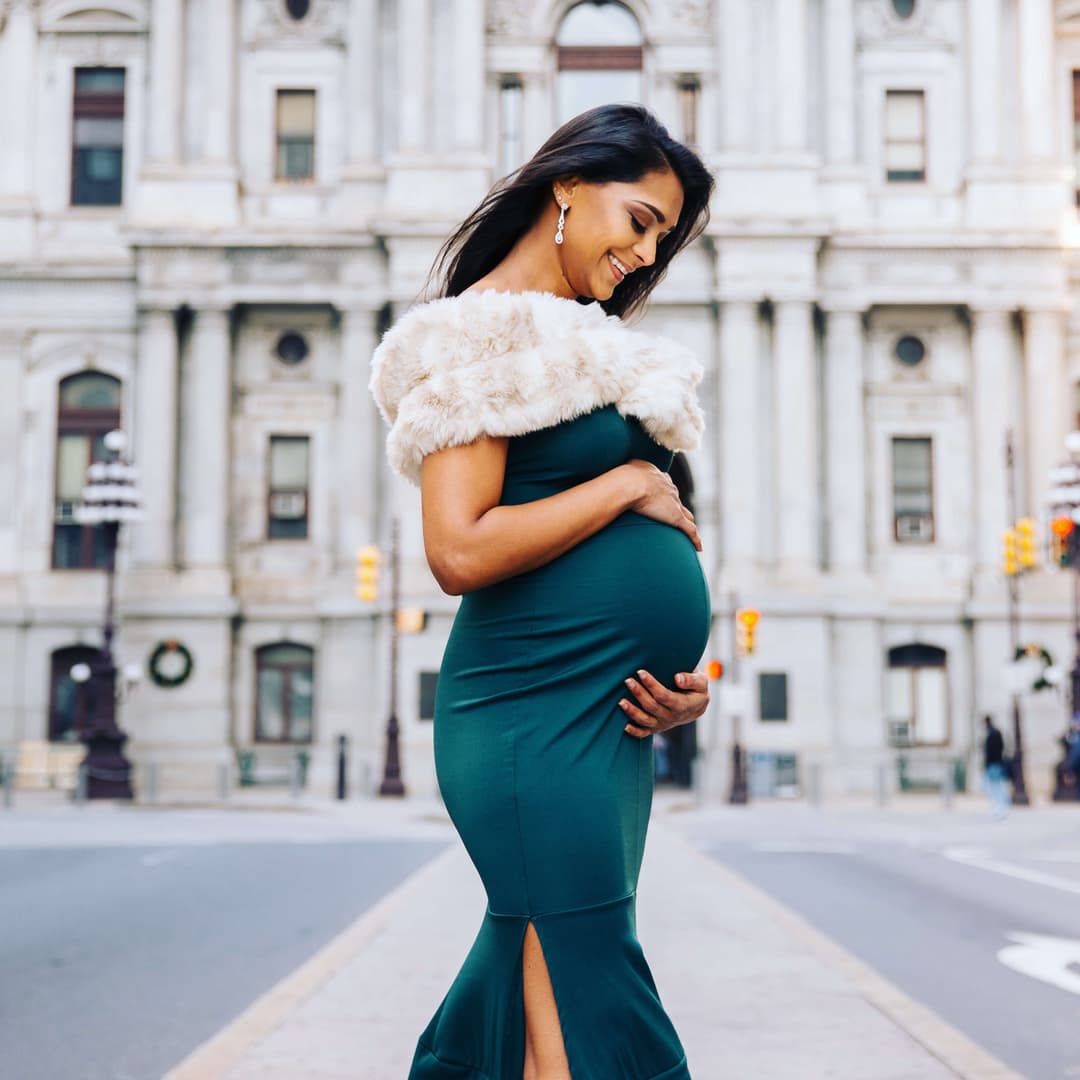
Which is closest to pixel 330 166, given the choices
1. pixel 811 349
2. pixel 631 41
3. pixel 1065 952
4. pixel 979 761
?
pixel 631 41

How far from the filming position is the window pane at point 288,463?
41.5 meters

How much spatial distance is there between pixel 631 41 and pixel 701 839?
23.9 meters

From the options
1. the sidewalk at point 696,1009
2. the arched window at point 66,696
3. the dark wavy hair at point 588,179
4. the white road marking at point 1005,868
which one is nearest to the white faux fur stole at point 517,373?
the dark wavy hair at point 588,179

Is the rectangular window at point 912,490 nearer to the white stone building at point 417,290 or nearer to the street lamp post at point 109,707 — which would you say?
the white stone building at point 417,290

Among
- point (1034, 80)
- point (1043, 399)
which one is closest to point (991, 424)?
point (1043, 399)

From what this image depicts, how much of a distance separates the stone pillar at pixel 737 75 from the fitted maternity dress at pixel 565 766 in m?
38.1

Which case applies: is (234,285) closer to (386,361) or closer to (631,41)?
(631,41)

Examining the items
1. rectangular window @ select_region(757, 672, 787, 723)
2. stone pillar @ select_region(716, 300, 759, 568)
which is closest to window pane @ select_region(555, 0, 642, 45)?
stone pillar @ select_region(716, 300, 759, 568)

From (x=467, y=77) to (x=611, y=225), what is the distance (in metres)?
38.0

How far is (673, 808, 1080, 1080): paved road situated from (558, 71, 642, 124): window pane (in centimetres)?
2110

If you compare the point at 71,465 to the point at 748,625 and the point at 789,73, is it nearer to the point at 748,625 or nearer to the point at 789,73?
the point at 748,625

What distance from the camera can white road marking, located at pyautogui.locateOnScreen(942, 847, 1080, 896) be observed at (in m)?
16.5

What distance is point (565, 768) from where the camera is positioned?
292 cm

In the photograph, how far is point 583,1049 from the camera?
114 inches
